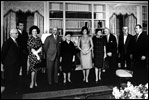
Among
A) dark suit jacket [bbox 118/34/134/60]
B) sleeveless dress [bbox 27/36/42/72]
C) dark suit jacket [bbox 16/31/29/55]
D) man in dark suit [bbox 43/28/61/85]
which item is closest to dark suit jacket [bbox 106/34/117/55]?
dark suit jacket [bbox 118/34/134/60]

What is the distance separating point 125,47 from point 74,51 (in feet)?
4.70

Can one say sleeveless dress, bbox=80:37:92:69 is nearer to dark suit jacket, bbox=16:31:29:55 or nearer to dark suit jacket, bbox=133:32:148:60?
dark suit jacket, bbox=133:32:148:60

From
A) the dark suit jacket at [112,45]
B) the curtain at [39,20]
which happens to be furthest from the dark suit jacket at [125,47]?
the curtain at [39,20]

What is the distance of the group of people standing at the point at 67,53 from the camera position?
3791 millimetres

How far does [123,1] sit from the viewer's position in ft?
25.2

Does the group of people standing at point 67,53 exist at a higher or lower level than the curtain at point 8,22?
lower

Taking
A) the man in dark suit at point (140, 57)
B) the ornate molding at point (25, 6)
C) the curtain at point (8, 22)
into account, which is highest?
the ornate molding at point (25, 6)

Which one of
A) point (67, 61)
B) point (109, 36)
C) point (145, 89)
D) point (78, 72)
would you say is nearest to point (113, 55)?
point (109, 36)

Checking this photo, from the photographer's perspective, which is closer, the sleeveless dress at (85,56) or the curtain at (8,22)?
the sleeveless dress at (85,56)

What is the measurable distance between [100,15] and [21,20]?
325 cm

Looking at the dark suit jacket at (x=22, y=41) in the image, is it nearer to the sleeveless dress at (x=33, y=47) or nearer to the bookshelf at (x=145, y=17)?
the sleeveless dress at (x=33, y=47)

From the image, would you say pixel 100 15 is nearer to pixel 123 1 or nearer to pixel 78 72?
pixel 123 1

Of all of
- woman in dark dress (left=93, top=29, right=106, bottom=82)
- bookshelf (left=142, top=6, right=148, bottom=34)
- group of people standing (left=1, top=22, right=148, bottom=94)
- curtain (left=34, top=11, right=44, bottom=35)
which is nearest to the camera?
group of people standing (left=1, top=22, right=148, bottom=94)

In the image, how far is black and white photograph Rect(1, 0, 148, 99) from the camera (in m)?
3.74
